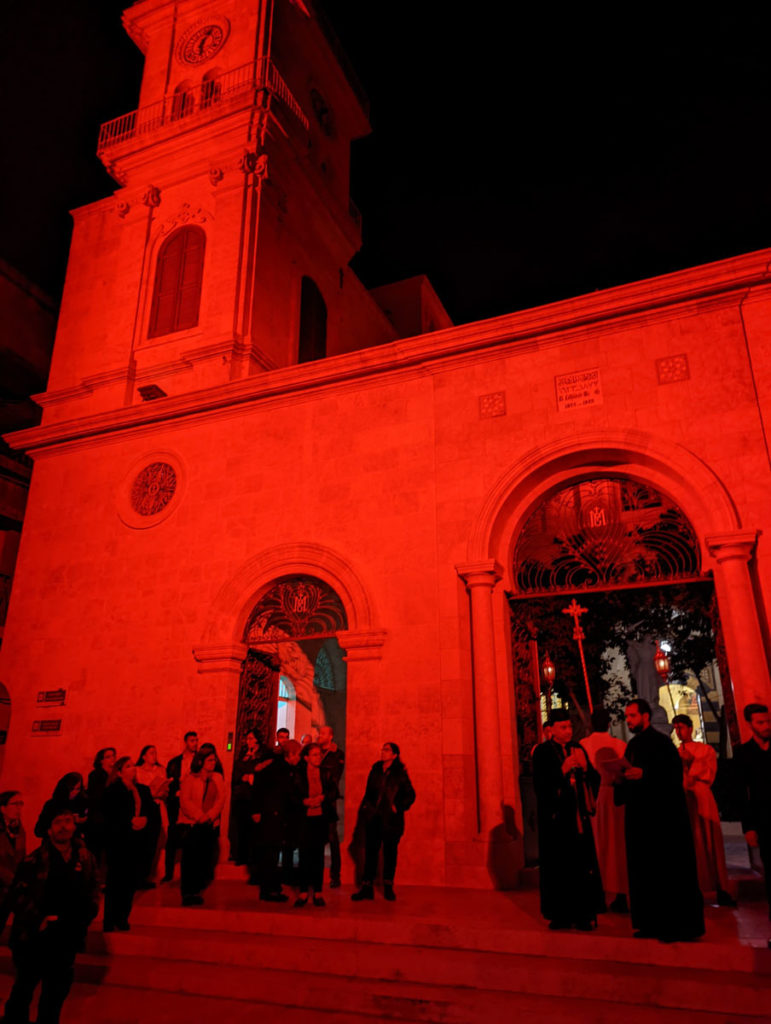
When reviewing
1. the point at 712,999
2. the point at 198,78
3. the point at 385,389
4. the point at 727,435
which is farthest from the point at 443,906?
the point at 198,78

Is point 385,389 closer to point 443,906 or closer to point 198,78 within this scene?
point 443,906

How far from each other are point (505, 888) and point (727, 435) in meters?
5.76

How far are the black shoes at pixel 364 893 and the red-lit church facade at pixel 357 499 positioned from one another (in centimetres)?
113

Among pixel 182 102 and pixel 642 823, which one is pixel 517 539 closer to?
pixel 642 823

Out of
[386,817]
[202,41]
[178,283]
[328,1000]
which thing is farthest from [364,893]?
[202,41]

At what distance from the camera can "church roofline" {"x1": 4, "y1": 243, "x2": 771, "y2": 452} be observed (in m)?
9.25

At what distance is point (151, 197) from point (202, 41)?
486 cm

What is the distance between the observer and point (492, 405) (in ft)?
33.1

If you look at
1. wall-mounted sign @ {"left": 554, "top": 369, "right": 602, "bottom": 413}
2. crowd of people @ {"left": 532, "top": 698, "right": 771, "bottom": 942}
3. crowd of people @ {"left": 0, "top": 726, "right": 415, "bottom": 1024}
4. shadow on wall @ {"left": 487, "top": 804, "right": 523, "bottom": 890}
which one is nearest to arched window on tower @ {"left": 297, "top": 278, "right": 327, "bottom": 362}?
wall-mounted sign @ {"left": 554, "top": 369, "right": 602, "bottom": 413}

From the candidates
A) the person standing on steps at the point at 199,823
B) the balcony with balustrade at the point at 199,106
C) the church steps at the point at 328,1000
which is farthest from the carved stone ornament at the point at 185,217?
the church steps at the point at 328,1000

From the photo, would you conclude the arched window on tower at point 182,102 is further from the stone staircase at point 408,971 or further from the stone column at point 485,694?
the stone staircase at point 408,971

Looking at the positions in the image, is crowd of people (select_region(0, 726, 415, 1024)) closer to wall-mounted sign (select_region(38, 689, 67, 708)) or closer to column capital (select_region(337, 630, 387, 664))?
column capital (select_region(337, 630, 387, 664))

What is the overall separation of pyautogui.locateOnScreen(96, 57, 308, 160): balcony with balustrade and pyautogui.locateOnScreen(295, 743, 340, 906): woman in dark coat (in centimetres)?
1443

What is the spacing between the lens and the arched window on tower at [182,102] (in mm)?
17094
